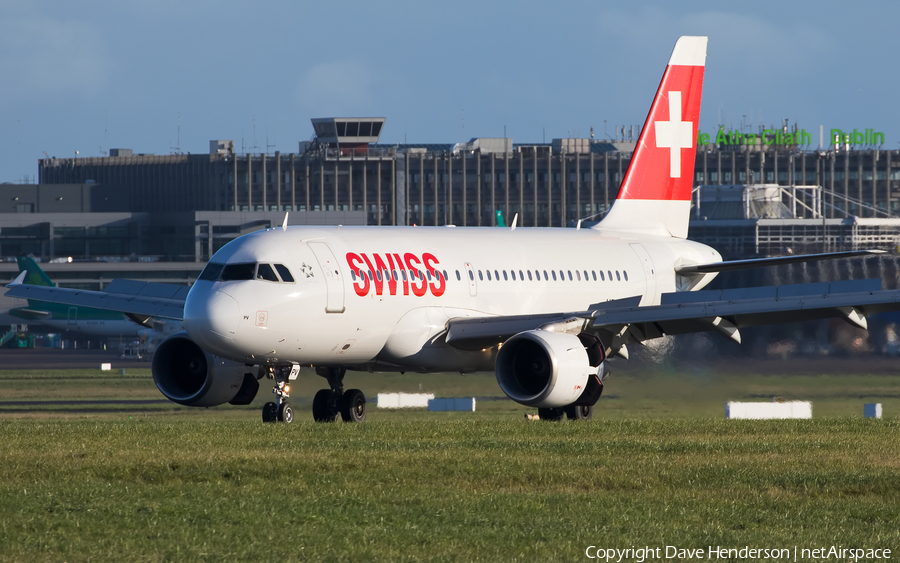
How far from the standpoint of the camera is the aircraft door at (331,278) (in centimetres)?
2709

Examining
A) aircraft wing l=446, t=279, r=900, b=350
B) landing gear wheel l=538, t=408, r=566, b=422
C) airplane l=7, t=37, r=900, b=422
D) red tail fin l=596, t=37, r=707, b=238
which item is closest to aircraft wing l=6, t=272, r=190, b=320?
airplane l=7, t=37, r=900, b=422

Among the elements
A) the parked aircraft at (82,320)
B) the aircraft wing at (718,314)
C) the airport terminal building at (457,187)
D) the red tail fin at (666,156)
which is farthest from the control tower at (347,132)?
the aircraft wing at (718,314)

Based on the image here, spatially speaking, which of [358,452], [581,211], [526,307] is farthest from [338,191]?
[358,452]

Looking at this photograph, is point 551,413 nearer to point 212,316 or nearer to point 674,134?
point 212,316

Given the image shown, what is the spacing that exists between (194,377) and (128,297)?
3.02 metres

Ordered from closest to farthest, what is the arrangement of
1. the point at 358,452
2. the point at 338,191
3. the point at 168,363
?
the point at 358,452 → the point at 168,363 → the point at 338,191

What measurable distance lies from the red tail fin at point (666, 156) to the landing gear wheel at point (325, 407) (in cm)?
1096

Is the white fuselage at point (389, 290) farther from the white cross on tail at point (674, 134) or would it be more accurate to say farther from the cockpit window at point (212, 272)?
the white cross on tail at point (674, 134)

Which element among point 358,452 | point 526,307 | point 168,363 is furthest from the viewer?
point 526,307

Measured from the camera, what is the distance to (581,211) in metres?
169

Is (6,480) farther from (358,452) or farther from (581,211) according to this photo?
(581,211)

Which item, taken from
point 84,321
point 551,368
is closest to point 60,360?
point 84,321

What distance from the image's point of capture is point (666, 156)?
1512 inches

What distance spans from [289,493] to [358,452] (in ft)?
11.9
